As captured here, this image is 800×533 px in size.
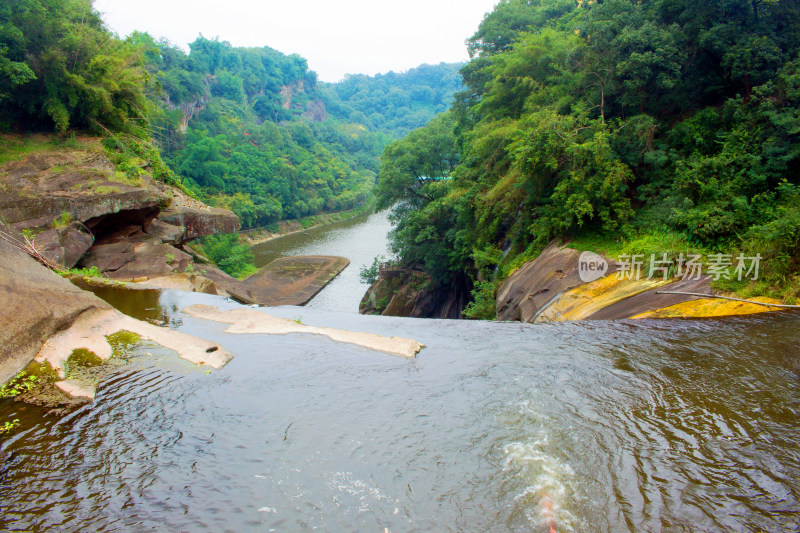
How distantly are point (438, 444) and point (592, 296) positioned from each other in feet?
25.0

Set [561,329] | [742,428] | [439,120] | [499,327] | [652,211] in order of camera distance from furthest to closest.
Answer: [439,120] < [652,211] < [499,327] < [561,329] < [742,428]

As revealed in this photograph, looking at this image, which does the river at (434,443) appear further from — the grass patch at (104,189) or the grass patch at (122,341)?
the grass patch at (104,189)

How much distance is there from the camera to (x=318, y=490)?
4.57m

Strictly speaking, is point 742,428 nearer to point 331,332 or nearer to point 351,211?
point 331,332

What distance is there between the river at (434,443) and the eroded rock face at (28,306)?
1.13 metres

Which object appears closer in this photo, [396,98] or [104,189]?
[104,189]

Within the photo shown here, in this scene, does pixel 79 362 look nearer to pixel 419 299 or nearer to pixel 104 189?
pixel 104 189

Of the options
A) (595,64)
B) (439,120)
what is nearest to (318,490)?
(595,64)

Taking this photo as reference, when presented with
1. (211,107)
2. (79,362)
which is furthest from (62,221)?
(211,107)

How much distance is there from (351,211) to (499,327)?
75372 mm

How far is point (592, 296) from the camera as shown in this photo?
11359mm

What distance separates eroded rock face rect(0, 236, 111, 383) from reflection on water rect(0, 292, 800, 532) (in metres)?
1.21

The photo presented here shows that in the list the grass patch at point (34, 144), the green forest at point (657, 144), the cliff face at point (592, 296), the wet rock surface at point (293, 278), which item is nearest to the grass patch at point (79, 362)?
the cliff face at point (592, 296)

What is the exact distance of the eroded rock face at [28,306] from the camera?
20.7ft
